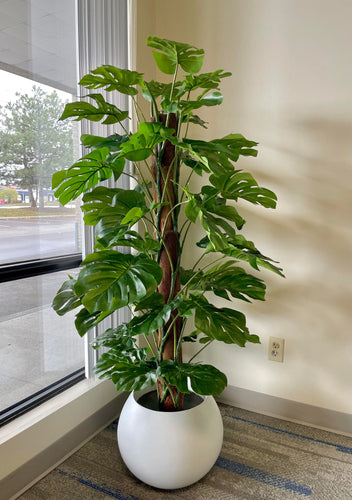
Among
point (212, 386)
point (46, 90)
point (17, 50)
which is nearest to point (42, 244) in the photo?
point (46, 90)

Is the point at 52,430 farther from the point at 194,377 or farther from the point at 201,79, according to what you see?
the point at 201,79

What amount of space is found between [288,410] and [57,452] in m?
1.11

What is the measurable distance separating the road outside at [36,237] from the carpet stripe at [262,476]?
113cm

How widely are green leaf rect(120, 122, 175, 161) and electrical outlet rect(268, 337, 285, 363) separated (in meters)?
1.20

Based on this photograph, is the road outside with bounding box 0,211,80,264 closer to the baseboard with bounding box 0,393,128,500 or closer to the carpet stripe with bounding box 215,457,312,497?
the baseboard with bounding box 0,393,128,500

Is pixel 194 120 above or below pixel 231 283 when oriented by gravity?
above

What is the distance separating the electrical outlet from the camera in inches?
74.7

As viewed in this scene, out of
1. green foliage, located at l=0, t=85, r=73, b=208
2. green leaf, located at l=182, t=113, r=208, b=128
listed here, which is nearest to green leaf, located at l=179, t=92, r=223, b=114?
green leaf, located at l=182, t=113, r=208, b=128

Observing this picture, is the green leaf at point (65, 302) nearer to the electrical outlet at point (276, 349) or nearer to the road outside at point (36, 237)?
the road outside at point (36, 237)

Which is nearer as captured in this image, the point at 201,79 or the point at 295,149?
the point at 201,79

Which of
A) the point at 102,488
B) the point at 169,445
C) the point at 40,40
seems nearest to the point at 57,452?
the point at 102,488

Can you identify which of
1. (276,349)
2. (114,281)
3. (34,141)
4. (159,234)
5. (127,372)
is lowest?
(276,349)

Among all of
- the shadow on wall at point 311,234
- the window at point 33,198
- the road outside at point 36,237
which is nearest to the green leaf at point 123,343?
the window at point 33,198

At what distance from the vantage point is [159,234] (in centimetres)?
139
